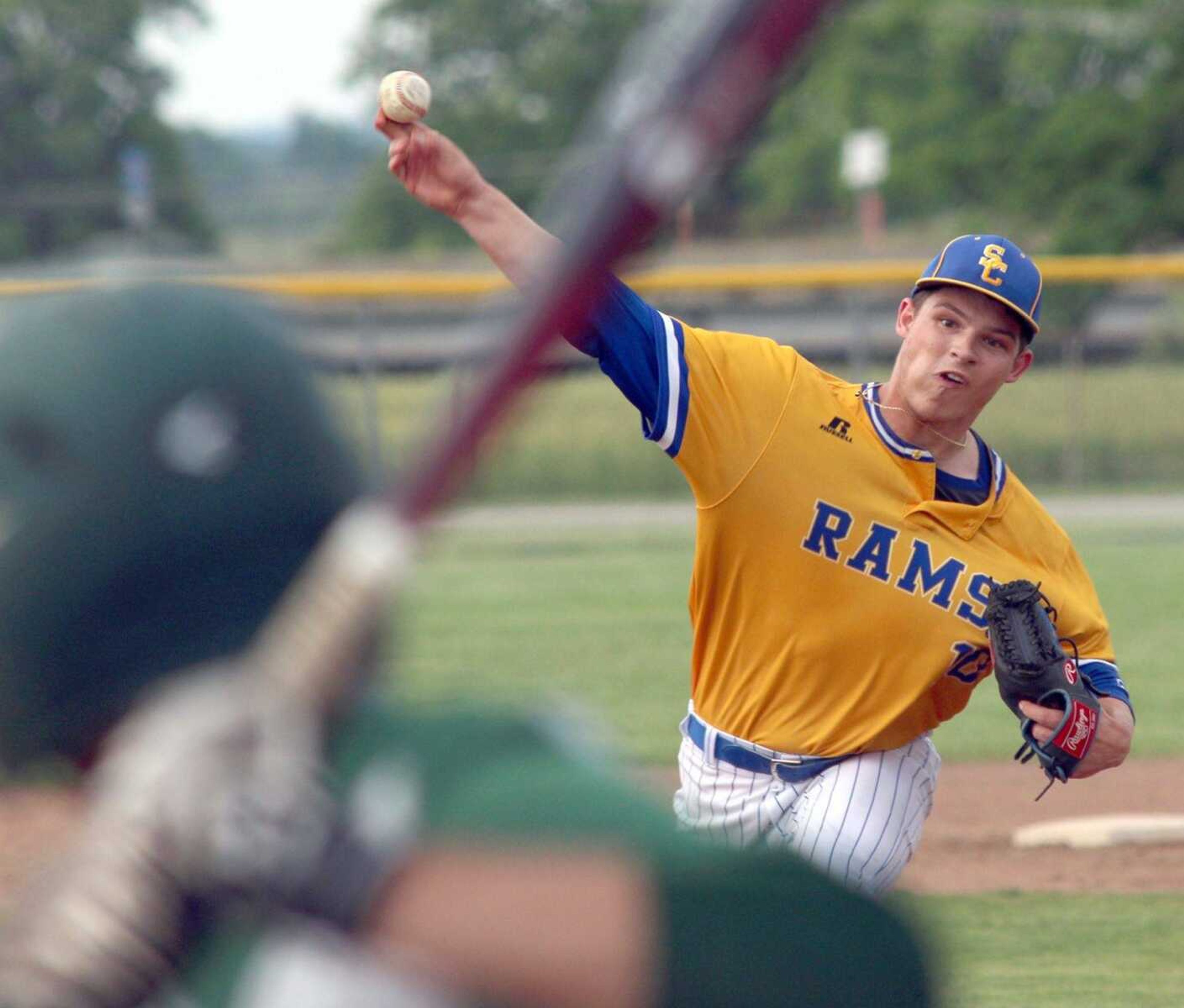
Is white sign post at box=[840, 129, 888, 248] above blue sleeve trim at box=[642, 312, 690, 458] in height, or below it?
above

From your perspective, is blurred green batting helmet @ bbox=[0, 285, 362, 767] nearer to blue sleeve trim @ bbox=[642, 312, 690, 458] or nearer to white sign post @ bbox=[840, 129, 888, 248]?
blue sleeve trim @ bbox=[642, 312, 690, 458]

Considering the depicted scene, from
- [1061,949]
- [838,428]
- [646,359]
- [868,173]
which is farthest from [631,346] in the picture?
[868,173]

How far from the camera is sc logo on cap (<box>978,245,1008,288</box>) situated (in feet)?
13.2

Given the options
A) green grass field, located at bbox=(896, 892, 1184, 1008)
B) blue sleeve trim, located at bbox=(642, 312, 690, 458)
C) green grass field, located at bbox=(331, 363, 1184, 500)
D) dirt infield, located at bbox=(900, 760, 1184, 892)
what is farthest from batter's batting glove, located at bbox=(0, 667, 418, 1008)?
green grass field, located at bbox=(331, 363, 1184, 500)

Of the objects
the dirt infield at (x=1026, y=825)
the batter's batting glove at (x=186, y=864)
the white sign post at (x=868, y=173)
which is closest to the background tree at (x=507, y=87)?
the white sign post at (x=868, y=173)

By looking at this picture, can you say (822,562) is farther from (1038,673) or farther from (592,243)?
(592,243)

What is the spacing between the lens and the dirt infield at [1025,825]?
5.96m

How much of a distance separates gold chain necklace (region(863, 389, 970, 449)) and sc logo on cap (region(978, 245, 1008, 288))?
33 centimetres

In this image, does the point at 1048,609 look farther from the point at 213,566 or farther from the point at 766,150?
the point at 766,150

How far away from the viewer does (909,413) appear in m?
4.08

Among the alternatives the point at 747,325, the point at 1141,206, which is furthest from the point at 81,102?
the point at 747,325

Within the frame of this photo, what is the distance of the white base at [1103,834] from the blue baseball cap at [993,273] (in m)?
2.90

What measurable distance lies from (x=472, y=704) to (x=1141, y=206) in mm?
30199

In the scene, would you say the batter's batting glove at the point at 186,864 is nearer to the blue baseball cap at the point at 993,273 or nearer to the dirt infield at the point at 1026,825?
the blue baseball cap at the point at 993,273
